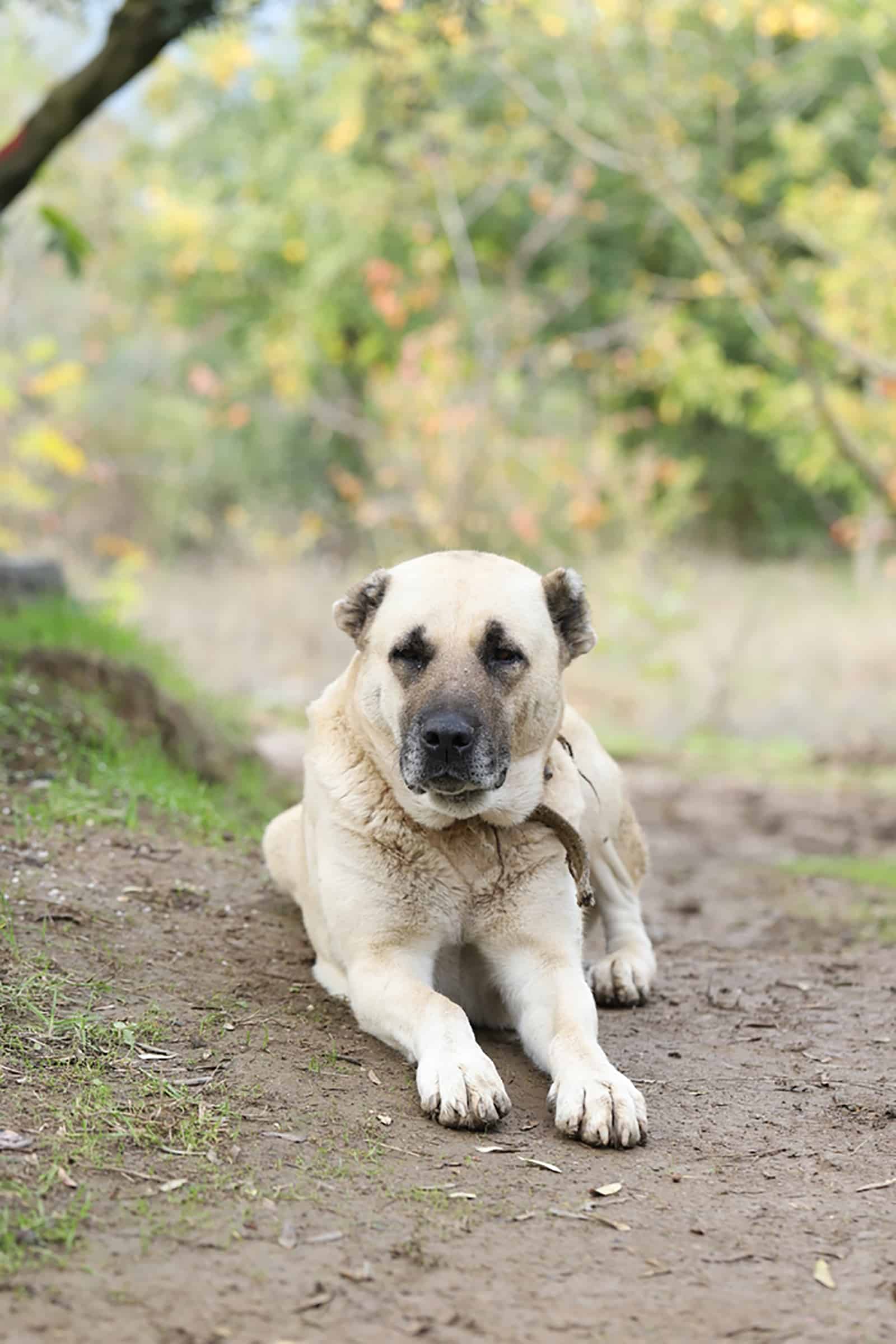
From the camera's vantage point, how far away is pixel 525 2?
1116 cm

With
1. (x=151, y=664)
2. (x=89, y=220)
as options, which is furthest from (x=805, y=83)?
(x=151, y=664)

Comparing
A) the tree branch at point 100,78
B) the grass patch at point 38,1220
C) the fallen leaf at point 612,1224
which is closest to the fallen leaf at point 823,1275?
the fallen leaf at point 612,1224

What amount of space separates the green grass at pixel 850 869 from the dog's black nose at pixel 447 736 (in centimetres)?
372

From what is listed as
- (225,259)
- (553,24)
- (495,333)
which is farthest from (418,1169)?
(225,259)

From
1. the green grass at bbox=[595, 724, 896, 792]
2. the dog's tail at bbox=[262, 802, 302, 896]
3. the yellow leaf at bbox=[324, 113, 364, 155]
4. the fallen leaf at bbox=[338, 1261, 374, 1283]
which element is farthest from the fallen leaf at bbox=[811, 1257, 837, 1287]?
the yellow leaf at bbox=[324, 113, 364, 155]

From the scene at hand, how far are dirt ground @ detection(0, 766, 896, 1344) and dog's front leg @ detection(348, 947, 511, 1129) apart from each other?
50mm

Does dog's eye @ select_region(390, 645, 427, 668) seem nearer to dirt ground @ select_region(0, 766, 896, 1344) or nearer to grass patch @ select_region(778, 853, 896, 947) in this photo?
dirt ground @ select_region(0, 766, 896, 1344)

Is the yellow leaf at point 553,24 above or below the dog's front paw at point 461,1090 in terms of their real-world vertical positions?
above

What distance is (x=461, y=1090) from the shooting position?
3086 millimetres

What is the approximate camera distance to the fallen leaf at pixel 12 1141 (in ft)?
8.73

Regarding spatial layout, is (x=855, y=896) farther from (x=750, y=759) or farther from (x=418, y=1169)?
(x=750, y=759)

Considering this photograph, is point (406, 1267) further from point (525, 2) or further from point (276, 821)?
point (525, 2)

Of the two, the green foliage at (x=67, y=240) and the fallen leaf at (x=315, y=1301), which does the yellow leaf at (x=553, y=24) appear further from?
the fallen leaf at (x=315, y=1301)

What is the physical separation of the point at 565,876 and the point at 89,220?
16527 mm
